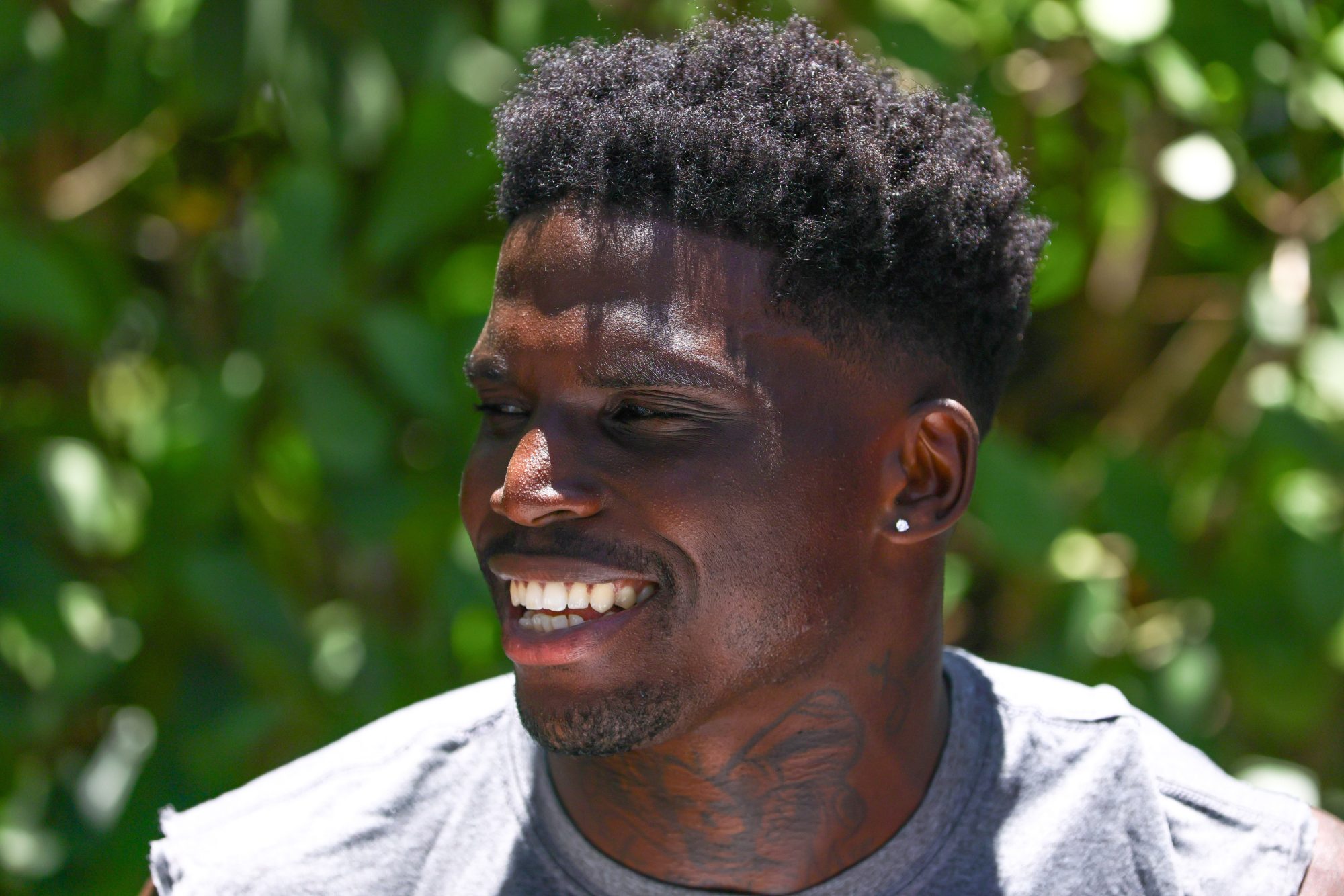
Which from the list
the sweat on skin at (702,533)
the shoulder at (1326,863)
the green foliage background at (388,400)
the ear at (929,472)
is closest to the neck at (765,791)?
the sweat on skin at (702,533)

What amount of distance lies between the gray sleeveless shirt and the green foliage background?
89 cm

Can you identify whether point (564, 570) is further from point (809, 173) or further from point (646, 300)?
point (809, 173)

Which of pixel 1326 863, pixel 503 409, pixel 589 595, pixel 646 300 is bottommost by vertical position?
pixel 1326 863

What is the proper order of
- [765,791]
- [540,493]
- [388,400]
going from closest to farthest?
[540,493] → [765,791] → [388,400]

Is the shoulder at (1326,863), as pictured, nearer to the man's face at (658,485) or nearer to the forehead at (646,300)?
the man's face at (658,485)

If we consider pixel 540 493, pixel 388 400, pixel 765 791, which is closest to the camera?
pixel 540 493

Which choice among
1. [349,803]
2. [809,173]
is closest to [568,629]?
[349,803]

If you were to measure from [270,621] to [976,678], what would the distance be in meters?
1.34

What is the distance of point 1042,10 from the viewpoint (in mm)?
2496

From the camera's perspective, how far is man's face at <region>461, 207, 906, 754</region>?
1.24 meters

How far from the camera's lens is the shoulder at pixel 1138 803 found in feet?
4.47

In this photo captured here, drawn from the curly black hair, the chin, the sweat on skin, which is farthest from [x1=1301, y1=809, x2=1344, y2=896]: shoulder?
the chin

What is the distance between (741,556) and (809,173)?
0.36 m

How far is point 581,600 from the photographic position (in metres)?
1.26
